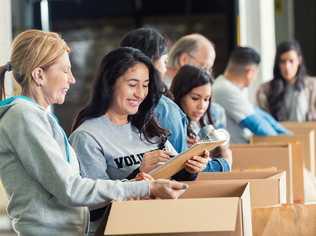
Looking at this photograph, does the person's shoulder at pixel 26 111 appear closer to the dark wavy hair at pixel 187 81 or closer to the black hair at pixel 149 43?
the black hair at pixel 149 43

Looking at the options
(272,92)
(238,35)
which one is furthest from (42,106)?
(238,35)

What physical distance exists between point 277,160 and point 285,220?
1.53 m

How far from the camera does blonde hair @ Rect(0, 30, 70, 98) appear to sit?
3.17 m

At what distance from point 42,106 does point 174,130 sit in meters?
1.09

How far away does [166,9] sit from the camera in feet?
35.6

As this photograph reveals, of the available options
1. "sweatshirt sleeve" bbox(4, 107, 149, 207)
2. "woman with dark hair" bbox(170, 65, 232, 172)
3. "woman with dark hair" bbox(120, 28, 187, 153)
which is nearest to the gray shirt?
"woman with dark hair" bbox(170, 65, 232, 172)

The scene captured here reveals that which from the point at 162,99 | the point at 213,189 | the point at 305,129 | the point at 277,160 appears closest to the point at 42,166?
the point at 213,189

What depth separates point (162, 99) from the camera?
423 centimetres

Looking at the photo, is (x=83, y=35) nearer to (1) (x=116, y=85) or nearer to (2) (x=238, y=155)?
(2) (x=238, y=155)

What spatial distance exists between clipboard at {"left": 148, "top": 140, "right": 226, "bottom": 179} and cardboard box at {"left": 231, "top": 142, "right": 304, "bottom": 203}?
55.8 inches

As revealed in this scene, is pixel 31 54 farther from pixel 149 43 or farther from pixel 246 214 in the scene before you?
pixel 149 43

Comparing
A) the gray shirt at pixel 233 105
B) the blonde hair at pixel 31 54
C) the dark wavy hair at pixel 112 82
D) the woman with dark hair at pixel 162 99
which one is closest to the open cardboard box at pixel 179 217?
the blonde hair at pixel 31 54

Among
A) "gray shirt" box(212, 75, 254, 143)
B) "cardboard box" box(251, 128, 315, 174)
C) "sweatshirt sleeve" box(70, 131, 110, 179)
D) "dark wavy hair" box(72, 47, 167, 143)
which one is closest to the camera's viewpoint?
"sweatshirt sleeve" box(70, 131, 110, 179)

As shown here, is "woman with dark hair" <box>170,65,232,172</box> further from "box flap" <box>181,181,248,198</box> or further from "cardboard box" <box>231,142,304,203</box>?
"box flap" <box>181,181,248,198</box>
